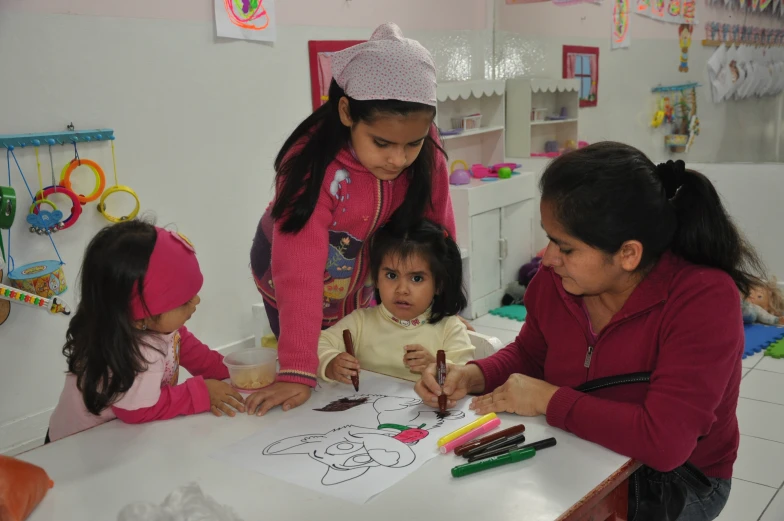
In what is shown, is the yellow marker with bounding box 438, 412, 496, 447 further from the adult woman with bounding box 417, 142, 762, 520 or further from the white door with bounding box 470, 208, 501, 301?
the white door with bounding box 470, 208, 501, 301

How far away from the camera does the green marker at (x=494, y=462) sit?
3.04 ft

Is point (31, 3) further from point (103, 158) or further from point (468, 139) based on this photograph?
point (468, 139)

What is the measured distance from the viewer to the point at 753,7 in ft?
12.8

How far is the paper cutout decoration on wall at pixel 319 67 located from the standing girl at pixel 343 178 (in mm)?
1693

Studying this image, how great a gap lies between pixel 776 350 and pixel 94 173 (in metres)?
2.73

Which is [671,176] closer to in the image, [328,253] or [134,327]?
[328,253]

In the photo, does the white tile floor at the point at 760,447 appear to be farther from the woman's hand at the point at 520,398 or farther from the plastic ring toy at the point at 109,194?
the plastic ring toy at the point at 109,194

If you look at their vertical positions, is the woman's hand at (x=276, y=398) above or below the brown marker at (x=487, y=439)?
below

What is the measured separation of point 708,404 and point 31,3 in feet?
7.04

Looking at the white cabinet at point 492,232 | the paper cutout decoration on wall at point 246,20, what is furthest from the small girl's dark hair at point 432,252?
the white cabinet at point 492,232

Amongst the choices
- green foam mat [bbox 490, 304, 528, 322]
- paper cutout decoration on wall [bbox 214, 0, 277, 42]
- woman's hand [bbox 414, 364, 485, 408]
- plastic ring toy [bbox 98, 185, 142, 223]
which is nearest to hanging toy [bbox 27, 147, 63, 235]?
plastic ring toy [bbox 98, 185, 142, 223]

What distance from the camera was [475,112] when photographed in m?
4.05

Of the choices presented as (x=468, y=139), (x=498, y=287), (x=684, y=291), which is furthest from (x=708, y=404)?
(x=468, y=139)

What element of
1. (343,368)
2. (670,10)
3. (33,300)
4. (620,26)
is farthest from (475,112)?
(343,368)
